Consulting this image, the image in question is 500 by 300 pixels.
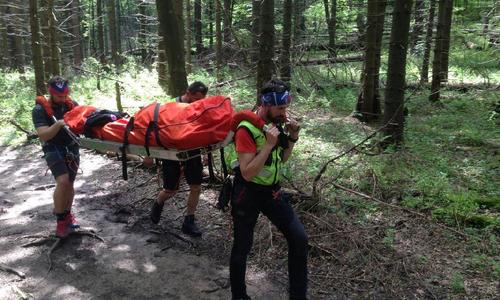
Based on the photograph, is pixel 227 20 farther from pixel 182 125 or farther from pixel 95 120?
pixel 182 125

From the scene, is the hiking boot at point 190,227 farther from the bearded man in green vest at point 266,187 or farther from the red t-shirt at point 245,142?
the red t-shirt at point 245,142

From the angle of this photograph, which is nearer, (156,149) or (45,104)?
(156,149)

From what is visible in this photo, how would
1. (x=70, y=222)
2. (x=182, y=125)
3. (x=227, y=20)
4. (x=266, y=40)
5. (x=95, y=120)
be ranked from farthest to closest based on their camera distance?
1. (x=227, y=20)
2. (x=266, y=40)
3. (x=70, y=222)
4. (x=95, y=120)
5. (x=182, y=125)

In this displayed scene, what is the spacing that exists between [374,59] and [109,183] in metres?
7.48

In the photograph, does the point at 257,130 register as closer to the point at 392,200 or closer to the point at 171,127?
the point at 171,127

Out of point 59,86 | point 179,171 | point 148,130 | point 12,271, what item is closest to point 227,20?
point 179,171

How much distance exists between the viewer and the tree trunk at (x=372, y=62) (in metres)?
11.4

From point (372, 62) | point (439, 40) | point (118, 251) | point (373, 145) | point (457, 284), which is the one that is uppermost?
point (439, 40)

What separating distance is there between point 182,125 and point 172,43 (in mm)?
7488

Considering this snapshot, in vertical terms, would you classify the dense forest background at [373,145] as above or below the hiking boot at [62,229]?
above

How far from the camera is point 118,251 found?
591cm

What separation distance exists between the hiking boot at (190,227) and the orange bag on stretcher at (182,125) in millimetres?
A: 1511

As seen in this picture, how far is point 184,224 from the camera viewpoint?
634cm

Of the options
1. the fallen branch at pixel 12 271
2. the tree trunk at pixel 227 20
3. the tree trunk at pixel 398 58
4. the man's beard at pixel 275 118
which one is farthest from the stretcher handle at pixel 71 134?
the tree trunk at pixel 398 58
